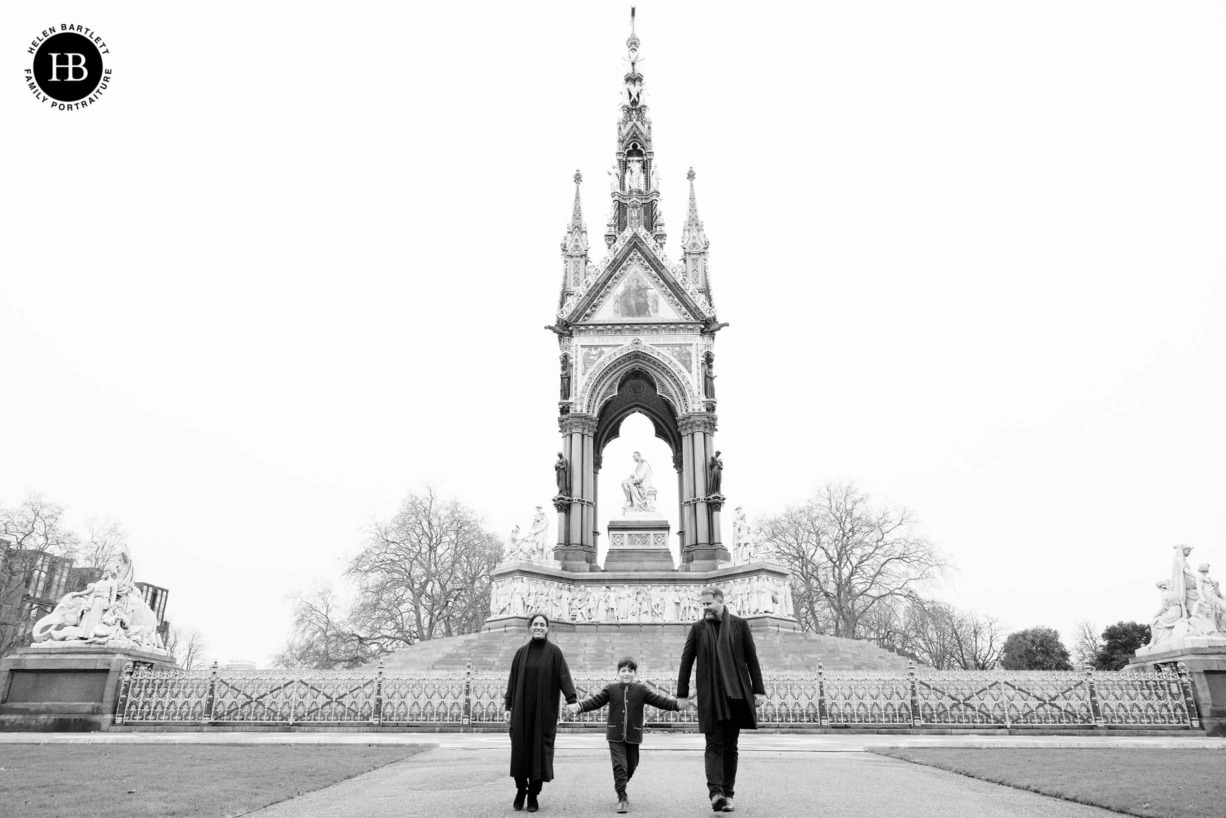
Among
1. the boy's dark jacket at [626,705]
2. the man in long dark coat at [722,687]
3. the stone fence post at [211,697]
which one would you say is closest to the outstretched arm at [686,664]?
the man in long dark coat at [722,687]

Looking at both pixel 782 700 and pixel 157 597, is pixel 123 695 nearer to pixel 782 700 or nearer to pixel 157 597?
pixel 782 700

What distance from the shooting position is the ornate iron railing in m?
13.9

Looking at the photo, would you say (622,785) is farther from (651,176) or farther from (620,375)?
(651,176)

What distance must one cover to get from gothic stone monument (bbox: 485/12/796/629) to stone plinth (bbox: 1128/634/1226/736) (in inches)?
382

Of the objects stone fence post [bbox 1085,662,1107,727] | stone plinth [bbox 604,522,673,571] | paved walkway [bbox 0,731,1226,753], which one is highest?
stone plinth [bbox 604,522,673,571]

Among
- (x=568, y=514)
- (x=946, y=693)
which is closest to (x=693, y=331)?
(x=568, y=514)

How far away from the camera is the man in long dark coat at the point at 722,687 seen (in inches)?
214

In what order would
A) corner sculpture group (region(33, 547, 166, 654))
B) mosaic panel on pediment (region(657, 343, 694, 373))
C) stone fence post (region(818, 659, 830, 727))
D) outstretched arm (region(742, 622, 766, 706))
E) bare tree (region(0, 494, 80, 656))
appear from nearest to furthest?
outstretched arm (region(742, 622, 766, 706))
stone fence post (region(818, 659, 830, 727))
corner sculpture group (region(33, 547, 166, 654))
mosaic panel on pediment (region(657, 343, 694, 373))
bare tree (region(0, 494, 80, 656))

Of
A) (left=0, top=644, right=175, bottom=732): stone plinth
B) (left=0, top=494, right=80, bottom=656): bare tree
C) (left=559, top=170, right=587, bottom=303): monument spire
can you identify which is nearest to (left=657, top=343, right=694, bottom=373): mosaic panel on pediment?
(left=559, top=170, right=587, bottom=303): monument spire

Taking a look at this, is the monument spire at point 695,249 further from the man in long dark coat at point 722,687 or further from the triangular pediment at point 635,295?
the man in long dark coat at point 722,687

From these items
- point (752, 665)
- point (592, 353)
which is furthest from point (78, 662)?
point (592, 353)

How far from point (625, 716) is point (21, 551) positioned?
4508 centimetres

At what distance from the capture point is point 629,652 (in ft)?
63.6

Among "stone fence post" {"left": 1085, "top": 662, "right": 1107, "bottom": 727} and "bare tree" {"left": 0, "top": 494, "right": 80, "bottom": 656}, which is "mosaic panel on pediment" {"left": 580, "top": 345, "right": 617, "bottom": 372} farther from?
"bare tree" {"left": 0, "top": 494, "right": 80, "bottom": 656}
